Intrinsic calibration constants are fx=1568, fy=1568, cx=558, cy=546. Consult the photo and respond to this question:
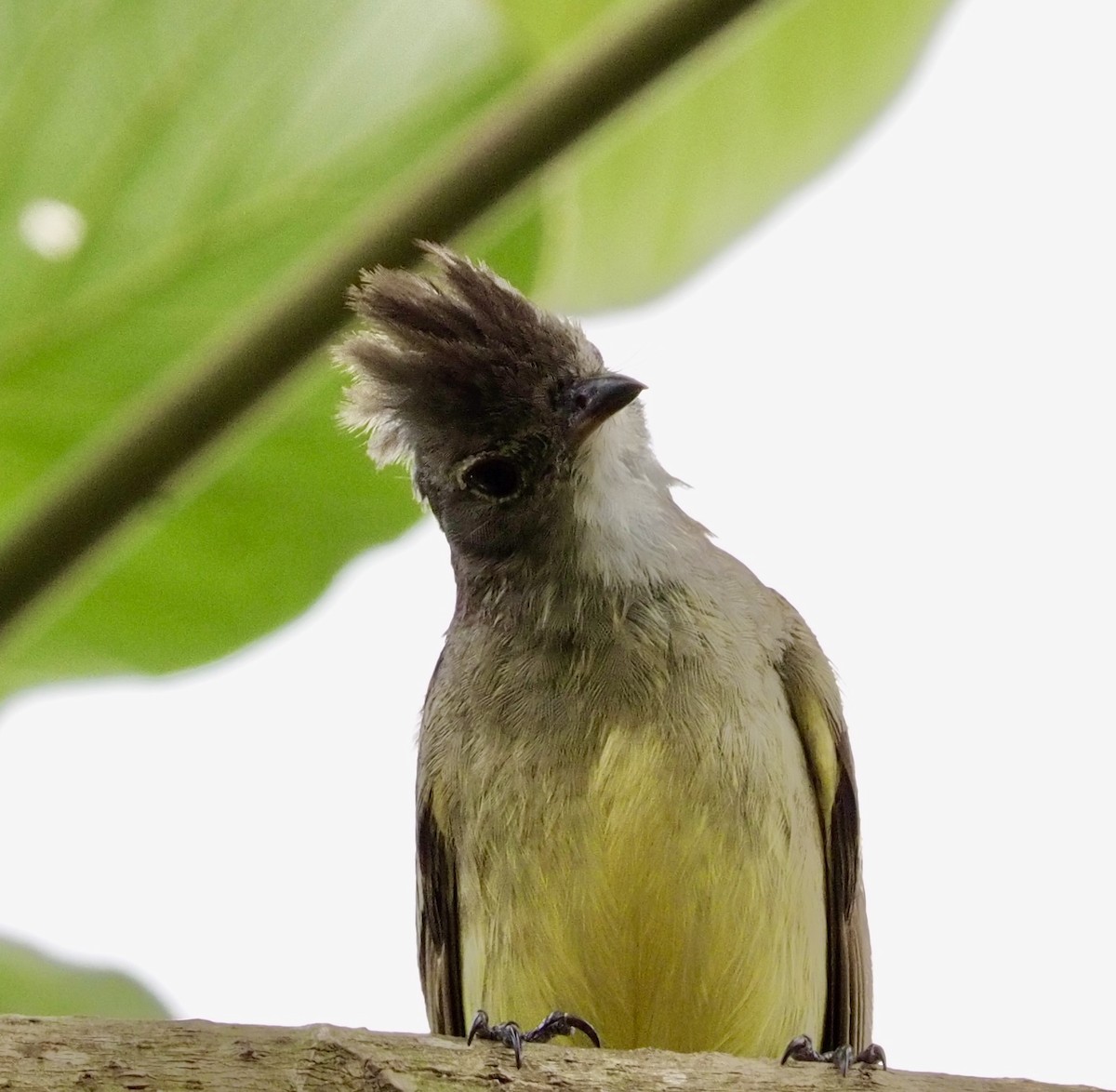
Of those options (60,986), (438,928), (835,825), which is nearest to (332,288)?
(60,986)

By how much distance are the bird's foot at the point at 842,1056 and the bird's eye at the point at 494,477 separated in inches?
52.7

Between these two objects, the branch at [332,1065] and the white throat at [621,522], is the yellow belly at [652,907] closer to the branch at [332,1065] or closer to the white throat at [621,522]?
the white throat at [621,522]

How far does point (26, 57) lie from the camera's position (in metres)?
2.37

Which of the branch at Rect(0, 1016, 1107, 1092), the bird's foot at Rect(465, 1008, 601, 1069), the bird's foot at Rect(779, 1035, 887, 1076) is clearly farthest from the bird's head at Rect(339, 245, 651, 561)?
the branch at Rect(0, 1016, 1107, 1092)

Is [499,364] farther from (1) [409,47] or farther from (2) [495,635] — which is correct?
(1) [409,47]

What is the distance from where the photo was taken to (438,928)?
3.51 meters

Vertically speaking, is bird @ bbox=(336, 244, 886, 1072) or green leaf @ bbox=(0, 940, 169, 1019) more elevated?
bird @ bbox=(336, 244, 886, 1072)

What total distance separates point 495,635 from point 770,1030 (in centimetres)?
101

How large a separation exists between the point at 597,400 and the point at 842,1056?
1.45 meters

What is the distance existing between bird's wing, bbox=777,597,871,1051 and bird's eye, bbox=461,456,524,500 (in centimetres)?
70

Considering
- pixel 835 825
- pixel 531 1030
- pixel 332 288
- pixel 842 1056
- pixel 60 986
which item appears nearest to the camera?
pixel 332 288

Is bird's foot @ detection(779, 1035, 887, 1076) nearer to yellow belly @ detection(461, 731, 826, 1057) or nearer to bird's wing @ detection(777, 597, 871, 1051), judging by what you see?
yellow belly @ detection(461, 731, 826, 1057)

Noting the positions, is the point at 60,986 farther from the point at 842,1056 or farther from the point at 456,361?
the point at 456,361

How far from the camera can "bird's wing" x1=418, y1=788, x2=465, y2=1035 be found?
11.3 feet
